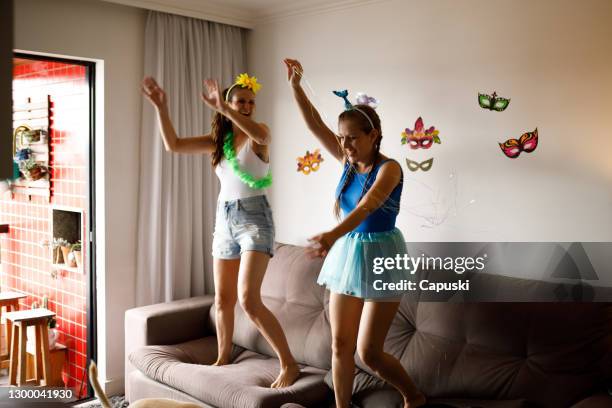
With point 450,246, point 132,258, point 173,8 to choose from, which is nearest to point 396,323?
point 450,246

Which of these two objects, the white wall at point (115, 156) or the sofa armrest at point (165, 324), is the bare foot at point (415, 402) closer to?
the sofa armrest at point (165, 324)

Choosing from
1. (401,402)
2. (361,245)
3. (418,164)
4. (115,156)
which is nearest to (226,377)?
(401,402)

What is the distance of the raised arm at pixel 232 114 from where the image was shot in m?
1.91

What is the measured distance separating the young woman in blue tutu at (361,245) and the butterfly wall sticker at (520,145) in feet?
2.41

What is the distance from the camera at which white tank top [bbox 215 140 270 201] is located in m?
2.47

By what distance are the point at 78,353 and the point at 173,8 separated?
6.67ft

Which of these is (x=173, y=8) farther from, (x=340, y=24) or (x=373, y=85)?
(x=373, y=85)

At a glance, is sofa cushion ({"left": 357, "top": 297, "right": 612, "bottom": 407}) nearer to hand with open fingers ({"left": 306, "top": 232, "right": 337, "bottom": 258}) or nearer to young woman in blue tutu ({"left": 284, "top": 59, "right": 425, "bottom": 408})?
young woman in blue tutu ({"left": 284, "top": 59, "right": 425, "bottom": 408})

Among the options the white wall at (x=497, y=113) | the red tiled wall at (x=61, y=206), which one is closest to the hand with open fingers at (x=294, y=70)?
the white wall at (x=497, y=113)

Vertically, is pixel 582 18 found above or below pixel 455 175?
above

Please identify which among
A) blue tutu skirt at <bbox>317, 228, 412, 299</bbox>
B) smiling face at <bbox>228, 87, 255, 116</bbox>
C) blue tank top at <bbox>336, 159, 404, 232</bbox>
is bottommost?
blue tutu skirt at <bbox>317, 228, 412, 299</bbox>

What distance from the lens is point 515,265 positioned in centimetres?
244

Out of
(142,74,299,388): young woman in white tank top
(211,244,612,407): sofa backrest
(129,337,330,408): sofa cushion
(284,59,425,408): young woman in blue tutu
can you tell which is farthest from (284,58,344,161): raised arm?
(129,337,330,408): sofa cushion

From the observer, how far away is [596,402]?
1.99 metres
